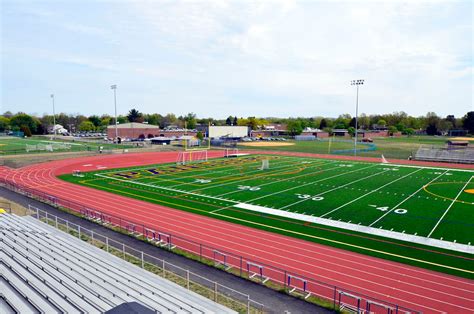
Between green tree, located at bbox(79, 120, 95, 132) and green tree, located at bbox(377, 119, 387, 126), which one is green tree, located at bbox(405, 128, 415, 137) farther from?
green tree, located at bbox(79, 120, 95, 132)

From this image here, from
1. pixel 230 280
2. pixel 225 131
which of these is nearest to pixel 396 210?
pixel 230 280

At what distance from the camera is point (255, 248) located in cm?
1736

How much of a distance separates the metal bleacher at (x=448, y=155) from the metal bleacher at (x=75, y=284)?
173 ft

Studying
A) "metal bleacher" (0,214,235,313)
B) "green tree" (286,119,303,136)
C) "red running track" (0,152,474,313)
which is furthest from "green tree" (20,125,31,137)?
"metal bleacher" (0,214,235,313)

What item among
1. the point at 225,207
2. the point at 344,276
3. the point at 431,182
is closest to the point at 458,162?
the point at 431,182

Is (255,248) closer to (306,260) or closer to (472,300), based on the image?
(306,260)

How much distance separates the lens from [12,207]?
24.1 metres

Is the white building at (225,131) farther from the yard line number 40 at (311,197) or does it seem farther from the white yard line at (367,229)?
the white yard line at (367,229)

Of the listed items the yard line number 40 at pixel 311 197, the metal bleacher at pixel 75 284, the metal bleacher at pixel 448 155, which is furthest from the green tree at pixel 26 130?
the metal bleacher at pixel 448 155

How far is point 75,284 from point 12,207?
57.9 ft

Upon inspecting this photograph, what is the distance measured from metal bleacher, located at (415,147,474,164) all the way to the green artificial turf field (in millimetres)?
9466

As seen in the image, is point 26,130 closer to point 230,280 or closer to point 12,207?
point 12,207

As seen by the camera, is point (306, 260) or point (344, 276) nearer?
point (344, 276)

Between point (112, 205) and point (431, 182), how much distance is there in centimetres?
3112
